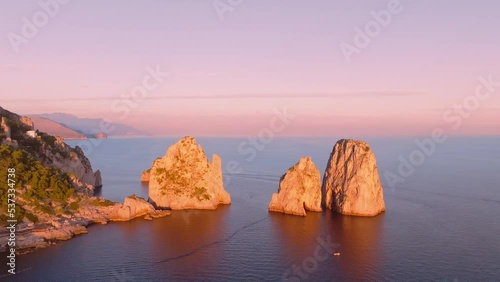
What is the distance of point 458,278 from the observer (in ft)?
194

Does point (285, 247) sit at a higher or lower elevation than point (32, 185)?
lower

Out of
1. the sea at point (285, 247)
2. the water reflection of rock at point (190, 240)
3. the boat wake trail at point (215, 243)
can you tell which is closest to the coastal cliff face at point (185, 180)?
the water reflection of rock at point (190, 240)

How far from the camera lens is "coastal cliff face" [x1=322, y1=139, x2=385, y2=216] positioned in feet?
316

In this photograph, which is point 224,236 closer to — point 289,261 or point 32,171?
point 289,261

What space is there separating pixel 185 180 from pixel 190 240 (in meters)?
28.7

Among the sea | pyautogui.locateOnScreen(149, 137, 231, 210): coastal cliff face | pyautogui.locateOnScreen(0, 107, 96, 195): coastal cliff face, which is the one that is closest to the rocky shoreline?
the sea

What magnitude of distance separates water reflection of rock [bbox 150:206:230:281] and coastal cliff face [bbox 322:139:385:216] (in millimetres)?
29335

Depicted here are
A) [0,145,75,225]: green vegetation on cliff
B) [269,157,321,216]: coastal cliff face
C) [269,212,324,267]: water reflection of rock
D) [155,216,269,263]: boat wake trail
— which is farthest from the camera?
[269,157,321,216]: coastal cliff face

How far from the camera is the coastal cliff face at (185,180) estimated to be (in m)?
103

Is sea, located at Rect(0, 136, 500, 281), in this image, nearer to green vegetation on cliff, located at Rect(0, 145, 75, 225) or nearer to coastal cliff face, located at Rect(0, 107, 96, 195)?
green vegetation on cliff, located at Rect(0, 145, 75, 225)

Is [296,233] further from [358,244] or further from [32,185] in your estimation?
[32,185]

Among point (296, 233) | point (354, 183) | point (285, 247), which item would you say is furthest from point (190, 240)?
point (354, 183)

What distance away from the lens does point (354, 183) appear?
9644cm

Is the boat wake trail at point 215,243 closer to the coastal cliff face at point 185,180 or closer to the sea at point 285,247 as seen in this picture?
the sea at point 285,247
